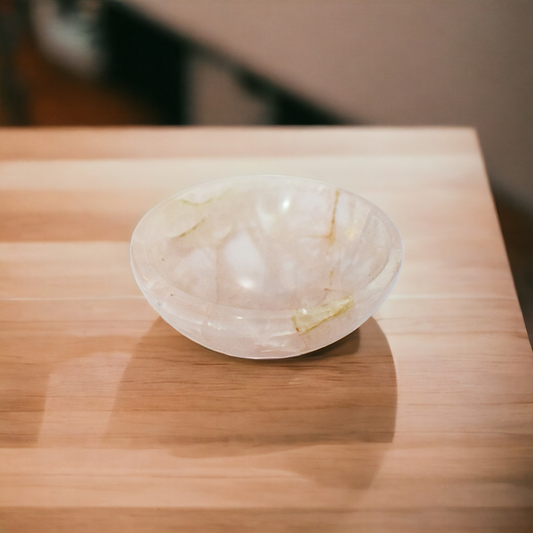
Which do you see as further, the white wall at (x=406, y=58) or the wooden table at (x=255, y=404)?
the white wall at (x=406, y=58)

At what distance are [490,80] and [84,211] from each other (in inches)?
32.6

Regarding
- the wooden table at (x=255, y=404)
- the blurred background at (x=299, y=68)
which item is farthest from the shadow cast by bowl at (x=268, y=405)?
the blurred background at (x=299, y=68)

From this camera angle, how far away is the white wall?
1.03 metres

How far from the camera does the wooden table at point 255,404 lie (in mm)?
377

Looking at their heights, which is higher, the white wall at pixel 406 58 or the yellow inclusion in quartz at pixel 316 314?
the yellow inclusion in quartz at pixel 316 314

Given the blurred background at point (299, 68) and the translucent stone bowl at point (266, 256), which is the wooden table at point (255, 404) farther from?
the blurred background at point (299, 68)

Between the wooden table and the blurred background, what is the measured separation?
504mm

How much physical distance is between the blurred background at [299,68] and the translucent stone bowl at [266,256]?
2.30 feet

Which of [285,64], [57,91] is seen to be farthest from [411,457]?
[57,91]

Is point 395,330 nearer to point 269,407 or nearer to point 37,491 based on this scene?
point 269,407

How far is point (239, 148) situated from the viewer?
820 millimetres

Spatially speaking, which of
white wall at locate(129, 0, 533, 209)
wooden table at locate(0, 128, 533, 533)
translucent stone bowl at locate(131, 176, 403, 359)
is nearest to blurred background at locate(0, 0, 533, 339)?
white wall at locate(129, 0, 533, 209)

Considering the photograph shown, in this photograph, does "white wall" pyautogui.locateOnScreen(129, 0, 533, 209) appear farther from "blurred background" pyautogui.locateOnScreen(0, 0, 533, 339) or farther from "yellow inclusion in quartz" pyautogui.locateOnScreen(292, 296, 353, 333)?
"yellow inclusion in quartz" pyautogui.locateOnScreen(292, 296, 353, 333)

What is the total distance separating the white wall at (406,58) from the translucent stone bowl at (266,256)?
0.69 m
